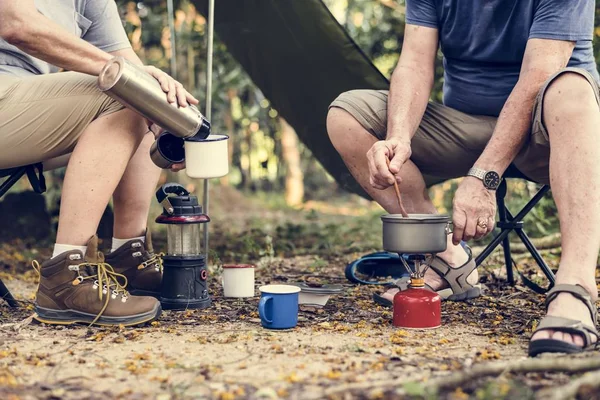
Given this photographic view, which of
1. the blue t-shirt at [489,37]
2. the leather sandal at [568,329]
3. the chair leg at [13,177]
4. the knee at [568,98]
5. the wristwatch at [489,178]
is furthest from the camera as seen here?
the chair leg at [13,177]

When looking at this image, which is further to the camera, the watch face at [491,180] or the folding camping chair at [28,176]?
the folding camping chair at [28,176]

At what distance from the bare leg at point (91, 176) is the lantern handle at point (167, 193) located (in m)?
0.22

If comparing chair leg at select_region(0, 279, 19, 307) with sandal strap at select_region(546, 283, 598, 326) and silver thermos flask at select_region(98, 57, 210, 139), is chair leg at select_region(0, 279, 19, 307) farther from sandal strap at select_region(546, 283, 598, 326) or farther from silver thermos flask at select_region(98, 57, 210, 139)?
sandal strap at select_region(546, 283, 598, 326)

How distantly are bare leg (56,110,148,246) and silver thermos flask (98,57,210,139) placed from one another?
99 millimetres

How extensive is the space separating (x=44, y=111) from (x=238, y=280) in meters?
0.82

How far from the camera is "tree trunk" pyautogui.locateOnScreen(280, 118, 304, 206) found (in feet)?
24.4

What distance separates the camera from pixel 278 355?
5.61ft

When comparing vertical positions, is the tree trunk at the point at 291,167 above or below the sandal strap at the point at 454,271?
above

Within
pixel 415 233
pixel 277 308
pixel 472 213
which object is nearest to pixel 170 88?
pixel 277 308

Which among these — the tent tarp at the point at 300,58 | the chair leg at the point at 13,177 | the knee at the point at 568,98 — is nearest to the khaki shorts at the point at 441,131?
the knee at the point at 568,98

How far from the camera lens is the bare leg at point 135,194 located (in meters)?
2.27

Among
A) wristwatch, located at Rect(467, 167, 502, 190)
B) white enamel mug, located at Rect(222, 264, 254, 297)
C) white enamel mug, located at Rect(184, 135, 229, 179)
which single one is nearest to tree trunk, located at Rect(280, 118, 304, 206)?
white enamel mug, located at Rect(222, 264, 254, 297)

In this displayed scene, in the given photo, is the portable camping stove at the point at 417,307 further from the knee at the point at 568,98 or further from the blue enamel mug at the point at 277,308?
the knee at the point at 568,98

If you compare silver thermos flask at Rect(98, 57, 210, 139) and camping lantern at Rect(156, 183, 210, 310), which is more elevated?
silver thermos flask at Rect(98, 57, 210, 139)
